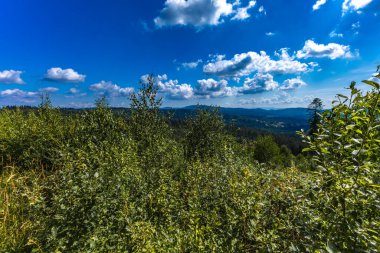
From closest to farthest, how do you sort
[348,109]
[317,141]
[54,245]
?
[348,109]
[317,141]
[54,245]

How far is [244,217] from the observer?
4730mm

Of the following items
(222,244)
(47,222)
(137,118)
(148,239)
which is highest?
(137,118)

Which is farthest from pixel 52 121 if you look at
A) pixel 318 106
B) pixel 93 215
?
pixel 318 106

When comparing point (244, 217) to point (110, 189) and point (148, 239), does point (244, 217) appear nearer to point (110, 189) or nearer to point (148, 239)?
point (148, 239)

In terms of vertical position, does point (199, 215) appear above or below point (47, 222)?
below

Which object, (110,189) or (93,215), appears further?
(110,189)

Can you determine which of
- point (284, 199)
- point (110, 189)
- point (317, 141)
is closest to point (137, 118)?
point (110, 189)

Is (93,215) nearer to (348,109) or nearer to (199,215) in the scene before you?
(199,215)

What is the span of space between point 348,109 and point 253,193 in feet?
11.6

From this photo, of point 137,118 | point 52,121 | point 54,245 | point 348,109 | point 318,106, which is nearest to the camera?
point 348,109

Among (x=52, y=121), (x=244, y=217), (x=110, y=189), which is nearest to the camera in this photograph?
(x=244, y=217)

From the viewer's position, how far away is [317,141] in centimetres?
232

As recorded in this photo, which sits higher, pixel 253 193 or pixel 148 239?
pixel 253 193

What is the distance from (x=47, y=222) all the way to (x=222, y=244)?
11.8 feet
